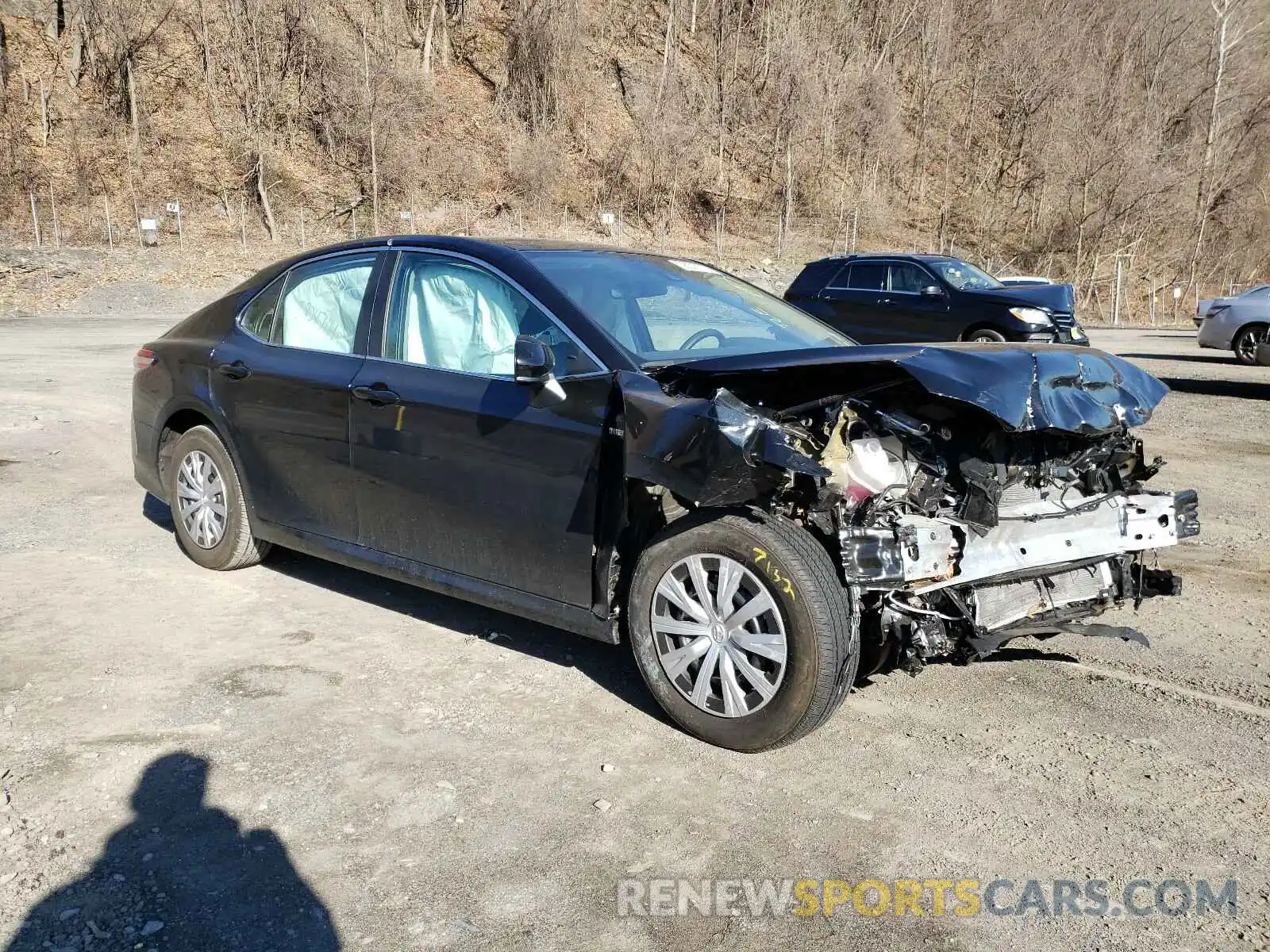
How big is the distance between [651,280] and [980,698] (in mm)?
2212

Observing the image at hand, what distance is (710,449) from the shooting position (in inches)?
133

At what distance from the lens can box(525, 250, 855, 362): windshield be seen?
13.5 feet

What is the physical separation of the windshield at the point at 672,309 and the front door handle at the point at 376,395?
2.69 feet

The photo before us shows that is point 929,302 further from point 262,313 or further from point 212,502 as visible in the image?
point 212,502

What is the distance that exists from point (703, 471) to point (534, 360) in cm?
81

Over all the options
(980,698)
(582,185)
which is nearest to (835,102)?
(582,185)

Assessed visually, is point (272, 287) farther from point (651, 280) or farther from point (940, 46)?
point (940, 46)

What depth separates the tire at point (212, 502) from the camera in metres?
5.28

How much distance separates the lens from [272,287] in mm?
5277

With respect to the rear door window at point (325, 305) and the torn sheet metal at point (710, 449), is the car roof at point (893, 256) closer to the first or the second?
the rear door window at point (325, 305)

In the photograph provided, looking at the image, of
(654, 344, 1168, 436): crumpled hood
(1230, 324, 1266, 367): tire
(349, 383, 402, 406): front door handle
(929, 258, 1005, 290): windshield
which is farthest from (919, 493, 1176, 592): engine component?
(1230, 324, 1266, 367): tire

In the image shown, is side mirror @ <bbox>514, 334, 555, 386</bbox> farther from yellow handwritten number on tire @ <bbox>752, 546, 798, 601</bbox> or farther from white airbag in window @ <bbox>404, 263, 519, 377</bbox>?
yellow handwritten number on tire @ <bbox>752, 546, 798, 601</bbox>

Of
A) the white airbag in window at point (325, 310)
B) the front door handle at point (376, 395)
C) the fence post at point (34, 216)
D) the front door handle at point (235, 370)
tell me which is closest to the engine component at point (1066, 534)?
the front door handle at point (376, 395)

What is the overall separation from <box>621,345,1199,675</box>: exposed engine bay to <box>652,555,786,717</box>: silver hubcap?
0.86 feet
